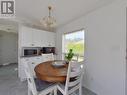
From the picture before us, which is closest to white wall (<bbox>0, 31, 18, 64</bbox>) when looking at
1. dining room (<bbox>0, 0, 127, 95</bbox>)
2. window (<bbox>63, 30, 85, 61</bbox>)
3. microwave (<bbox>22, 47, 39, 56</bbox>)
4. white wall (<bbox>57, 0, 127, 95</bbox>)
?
microwave (<bbox>22, 47, 39, 56</bbox>)

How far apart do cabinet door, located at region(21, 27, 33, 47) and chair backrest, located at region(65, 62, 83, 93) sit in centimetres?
249

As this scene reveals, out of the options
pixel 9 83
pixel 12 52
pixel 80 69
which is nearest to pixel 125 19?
pixel 80 69

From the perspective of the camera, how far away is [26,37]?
12.5 feet

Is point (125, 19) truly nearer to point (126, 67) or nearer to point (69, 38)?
point (126, 67)

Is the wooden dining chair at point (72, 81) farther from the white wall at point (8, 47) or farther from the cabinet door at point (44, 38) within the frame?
the white wall at point (8, 47)

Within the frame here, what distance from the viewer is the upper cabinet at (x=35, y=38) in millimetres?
3727

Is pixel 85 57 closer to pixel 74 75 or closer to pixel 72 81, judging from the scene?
pixel 72 81

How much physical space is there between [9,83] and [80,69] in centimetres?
252

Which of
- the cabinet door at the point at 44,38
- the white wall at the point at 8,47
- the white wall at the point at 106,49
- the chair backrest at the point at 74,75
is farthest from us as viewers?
the white wall at the point at 8,47

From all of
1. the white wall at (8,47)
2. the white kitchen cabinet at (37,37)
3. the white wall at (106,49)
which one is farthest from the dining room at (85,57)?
the white wall at (8,47)

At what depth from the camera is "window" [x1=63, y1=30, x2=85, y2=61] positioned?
338 centimetres

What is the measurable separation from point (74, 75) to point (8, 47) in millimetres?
6032

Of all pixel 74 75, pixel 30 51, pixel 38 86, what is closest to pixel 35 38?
pixel 30 51

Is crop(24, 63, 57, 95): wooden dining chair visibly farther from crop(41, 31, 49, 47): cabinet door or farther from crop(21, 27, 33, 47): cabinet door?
crop(41, 31, 49, 47): cabinet door
